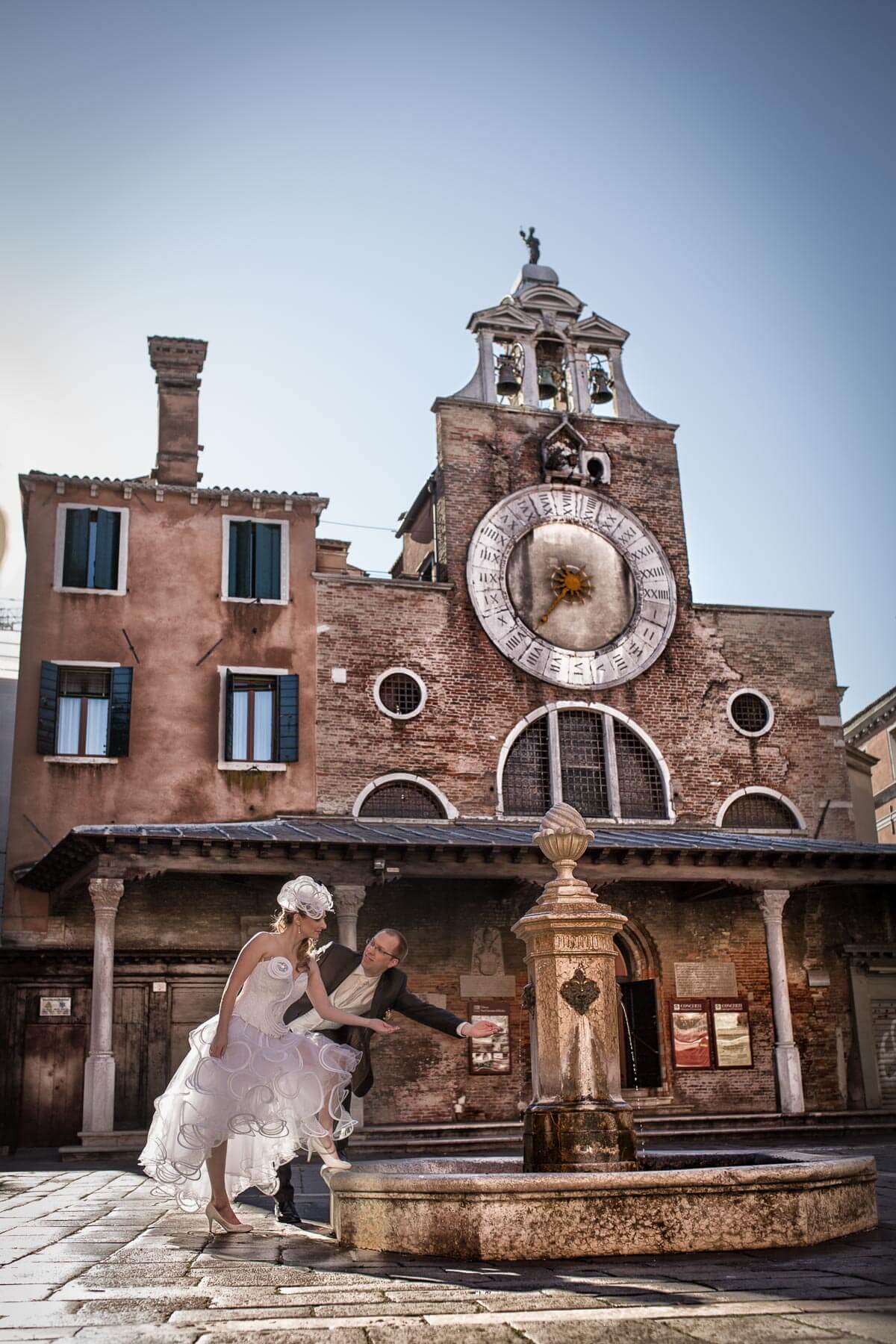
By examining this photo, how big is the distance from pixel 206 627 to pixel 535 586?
5256mm

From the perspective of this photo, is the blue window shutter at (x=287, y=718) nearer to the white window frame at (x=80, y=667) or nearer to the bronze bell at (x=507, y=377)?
the white window frame at (x=80, y=667)

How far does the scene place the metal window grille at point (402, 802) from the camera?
754 inches

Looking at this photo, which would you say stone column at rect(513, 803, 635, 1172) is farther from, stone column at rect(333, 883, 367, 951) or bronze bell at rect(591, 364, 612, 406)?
→ bronze bell at rect(591, 364, 612, 406)

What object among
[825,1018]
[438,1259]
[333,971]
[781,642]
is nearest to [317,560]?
[781,642]

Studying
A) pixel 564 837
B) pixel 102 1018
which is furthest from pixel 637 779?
pixel 564 837

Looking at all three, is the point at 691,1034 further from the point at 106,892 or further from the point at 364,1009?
the point at 364,1009

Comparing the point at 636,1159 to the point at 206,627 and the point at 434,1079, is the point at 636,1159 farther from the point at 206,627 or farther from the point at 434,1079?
the point at 206,627

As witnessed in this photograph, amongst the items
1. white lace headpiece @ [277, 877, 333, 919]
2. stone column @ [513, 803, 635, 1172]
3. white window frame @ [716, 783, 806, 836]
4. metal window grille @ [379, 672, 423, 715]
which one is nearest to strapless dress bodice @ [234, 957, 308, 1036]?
white lace headpiece @ [277, 877, 333, 919]

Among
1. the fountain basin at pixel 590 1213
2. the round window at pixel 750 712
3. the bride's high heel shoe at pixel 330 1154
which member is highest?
the round window at pixel 750 712

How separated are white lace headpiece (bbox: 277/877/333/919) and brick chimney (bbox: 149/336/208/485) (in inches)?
555

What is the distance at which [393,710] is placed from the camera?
19.6 metres

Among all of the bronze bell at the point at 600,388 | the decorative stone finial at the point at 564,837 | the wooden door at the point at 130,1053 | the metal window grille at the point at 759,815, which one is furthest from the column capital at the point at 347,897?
the bronze bell at the point at 600,388

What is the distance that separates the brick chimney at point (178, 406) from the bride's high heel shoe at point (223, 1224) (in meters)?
14.8

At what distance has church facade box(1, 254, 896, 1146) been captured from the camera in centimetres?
1727
